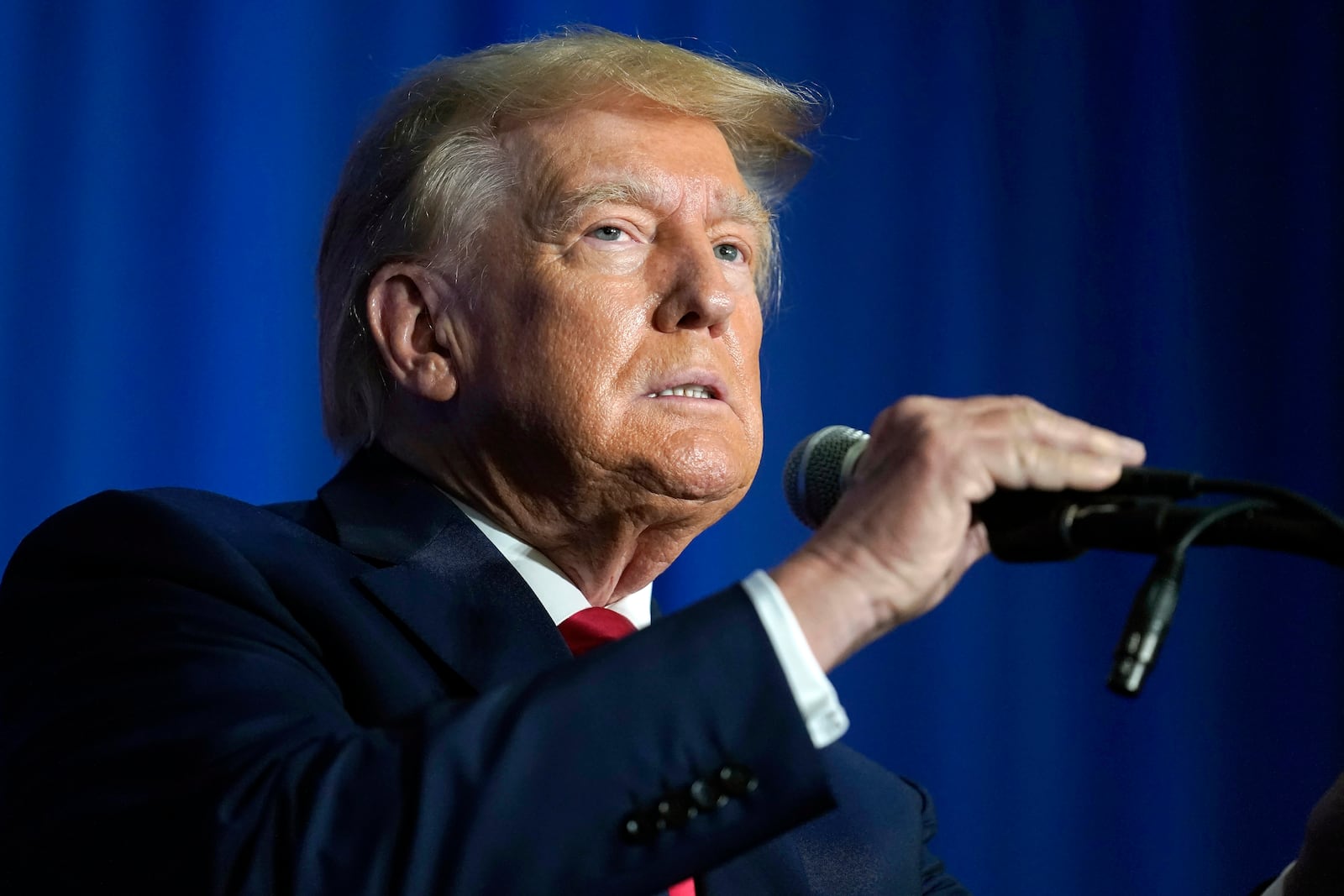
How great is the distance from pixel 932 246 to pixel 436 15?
1192 mm

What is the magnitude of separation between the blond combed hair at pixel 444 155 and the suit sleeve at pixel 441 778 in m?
0.80

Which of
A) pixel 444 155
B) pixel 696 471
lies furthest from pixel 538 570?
pixel 444 155

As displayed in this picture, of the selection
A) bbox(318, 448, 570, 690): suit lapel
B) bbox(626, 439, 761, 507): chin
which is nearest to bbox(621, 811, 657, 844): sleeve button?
bbox(318, 448, 570, 690): suit lapel

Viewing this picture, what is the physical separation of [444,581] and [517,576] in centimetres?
8

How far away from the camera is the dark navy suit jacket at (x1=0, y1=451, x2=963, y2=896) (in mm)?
1054

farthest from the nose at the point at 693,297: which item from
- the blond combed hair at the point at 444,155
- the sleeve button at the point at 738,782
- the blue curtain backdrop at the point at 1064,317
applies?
the blue curtain backdrop at the point at 1064,317

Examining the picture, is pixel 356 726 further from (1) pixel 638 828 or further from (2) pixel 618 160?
(2) pixel 618 160

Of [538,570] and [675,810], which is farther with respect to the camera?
[538,570]

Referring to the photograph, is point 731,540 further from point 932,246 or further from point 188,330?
point 188,330

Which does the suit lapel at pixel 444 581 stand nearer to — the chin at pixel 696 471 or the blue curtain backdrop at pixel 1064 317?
the chin at pixel 696 471

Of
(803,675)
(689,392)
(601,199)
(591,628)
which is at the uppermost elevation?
(601,199)

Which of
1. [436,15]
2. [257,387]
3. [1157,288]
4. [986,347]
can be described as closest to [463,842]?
[257,387]

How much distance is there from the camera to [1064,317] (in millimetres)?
3182

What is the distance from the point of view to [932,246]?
3203 mm
